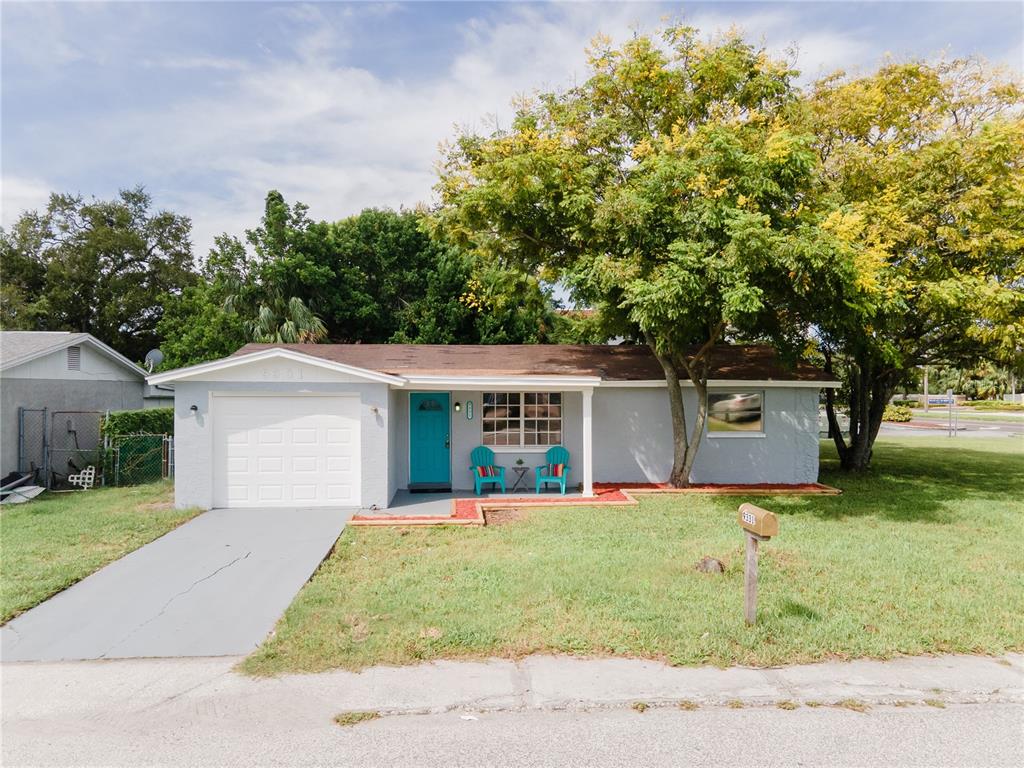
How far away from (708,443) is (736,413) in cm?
94

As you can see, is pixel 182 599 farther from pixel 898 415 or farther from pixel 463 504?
pixel 898 415

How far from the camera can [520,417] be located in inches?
504

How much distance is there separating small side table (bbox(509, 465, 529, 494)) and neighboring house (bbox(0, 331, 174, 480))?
1040cm

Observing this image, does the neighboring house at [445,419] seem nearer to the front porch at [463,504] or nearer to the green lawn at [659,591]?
the front porch at [463,504]

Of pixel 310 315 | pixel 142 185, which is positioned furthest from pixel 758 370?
pixel 142 185

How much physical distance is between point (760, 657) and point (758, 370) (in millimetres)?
9756

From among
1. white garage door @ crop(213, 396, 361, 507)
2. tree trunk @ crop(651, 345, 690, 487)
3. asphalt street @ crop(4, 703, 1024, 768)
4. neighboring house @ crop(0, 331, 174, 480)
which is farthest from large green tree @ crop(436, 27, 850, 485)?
neighboring house @ crop(0, 331, 174, 480)

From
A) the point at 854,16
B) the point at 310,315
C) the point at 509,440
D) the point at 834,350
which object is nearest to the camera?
the point at 854,16

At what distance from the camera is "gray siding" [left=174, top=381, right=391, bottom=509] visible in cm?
1057

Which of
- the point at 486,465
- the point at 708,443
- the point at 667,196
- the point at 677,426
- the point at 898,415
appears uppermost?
the point at 667,196

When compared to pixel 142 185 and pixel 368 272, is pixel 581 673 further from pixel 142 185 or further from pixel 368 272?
pixel 142 185

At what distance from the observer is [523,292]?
13.3 metres

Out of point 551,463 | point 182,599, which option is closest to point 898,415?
point 551,463

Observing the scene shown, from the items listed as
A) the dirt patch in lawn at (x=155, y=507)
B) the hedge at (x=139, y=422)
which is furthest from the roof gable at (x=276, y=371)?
the hedge at (x=139, y=422)
